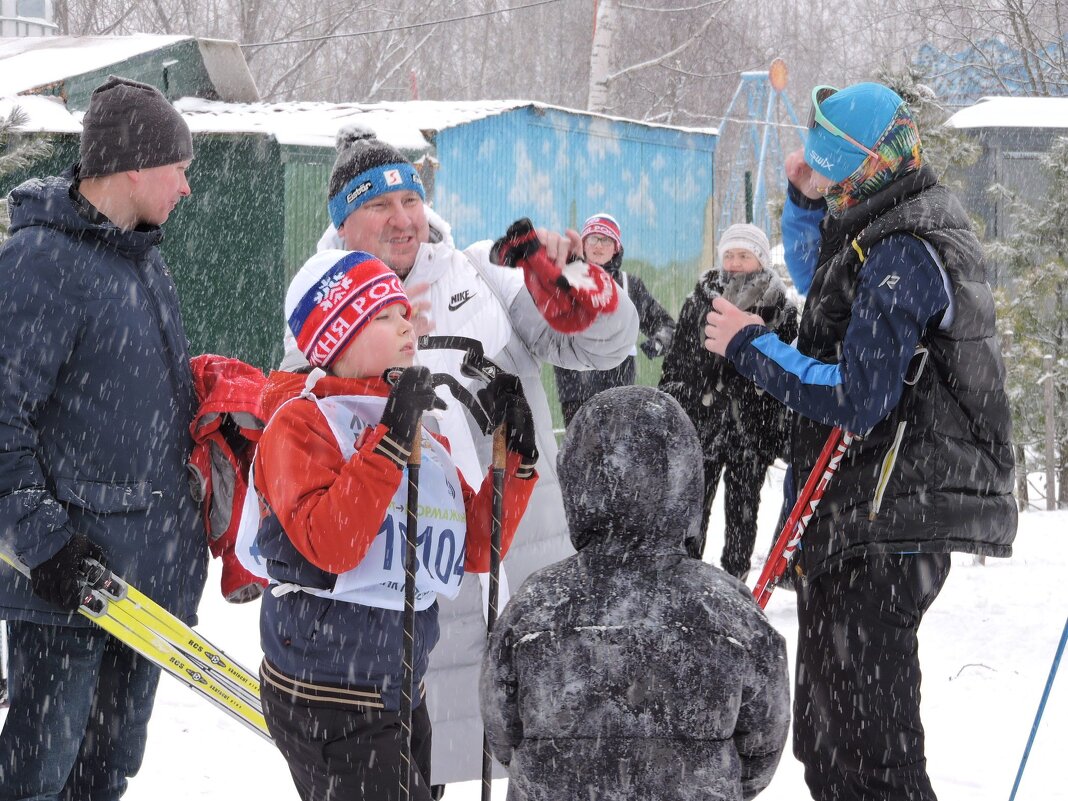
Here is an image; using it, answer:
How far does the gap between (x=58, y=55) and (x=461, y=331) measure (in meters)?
8.38

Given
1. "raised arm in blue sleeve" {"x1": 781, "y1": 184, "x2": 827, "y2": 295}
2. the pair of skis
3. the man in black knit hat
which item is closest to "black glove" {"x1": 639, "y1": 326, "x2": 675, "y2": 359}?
"raised arm in blue sleeve" {"x1": 781, "y1": 184, "x2": 827, "y2": 295}

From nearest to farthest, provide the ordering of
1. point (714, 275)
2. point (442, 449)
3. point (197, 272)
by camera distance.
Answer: point (442, 449)
point (714, 275)
point (197, 272)

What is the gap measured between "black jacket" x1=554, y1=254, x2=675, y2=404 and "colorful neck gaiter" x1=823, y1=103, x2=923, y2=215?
4592 millimetres

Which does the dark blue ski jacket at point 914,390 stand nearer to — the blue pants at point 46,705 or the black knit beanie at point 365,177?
the black knit beanie at point 365,177

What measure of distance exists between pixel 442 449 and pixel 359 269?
0.45m

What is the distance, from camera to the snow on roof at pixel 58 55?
9.03m

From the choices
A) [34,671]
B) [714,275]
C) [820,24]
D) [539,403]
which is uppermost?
[820,24]

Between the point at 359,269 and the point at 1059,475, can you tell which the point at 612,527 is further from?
the point at 1059,475

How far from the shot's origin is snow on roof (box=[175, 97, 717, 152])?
9.10 m

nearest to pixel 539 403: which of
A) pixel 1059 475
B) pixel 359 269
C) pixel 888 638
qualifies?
pixel 359 269

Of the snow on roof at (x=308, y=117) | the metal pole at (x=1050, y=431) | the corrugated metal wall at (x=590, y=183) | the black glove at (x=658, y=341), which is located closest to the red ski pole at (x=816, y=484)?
the black glove at (x=658, y=341)

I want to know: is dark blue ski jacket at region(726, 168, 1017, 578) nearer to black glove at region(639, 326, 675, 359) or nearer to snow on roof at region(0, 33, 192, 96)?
black glove at region(639, 326, 675, 359)

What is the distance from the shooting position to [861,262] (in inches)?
118

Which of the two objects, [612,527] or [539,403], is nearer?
[612,527]
